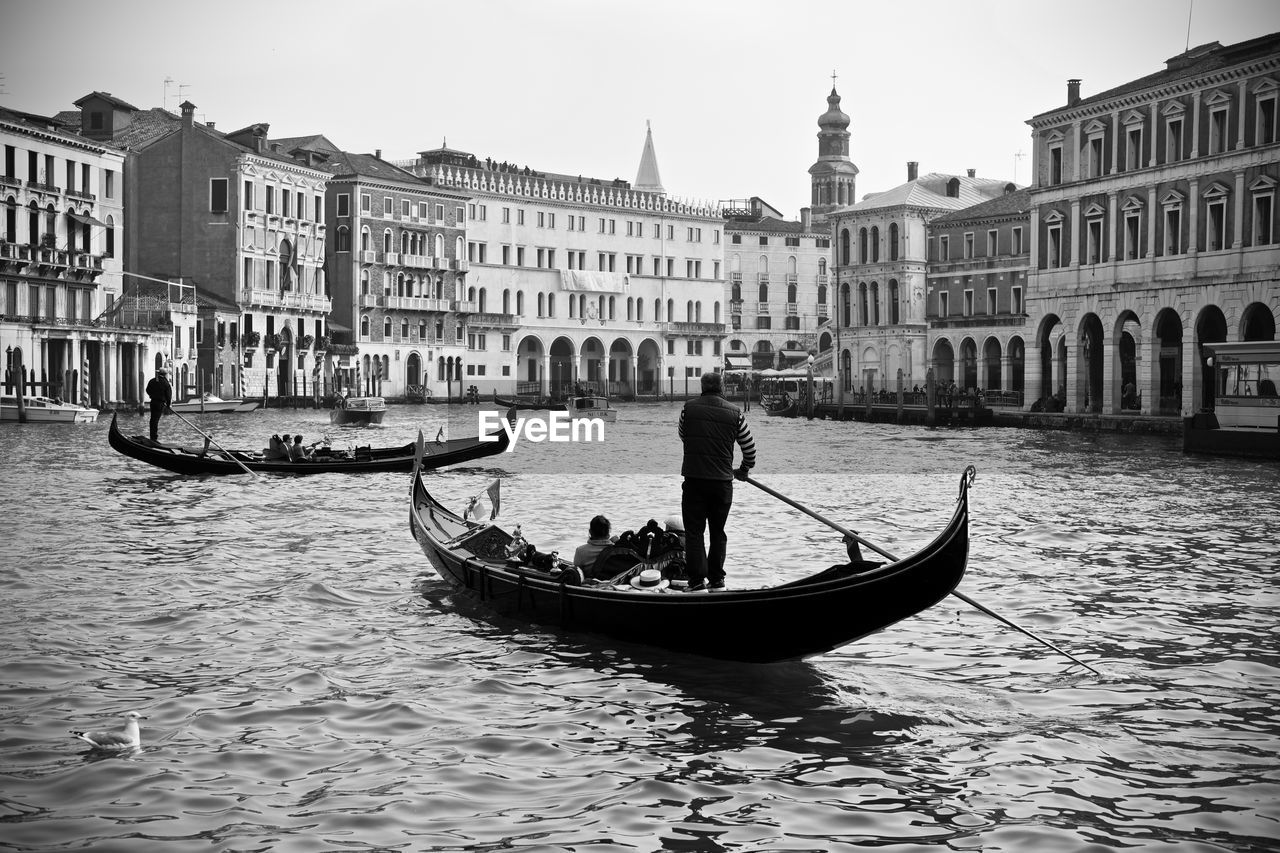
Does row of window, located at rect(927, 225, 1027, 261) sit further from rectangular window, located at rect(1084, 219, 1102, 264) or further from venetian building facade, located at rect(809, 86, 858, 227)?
venetian building facade, located at rect(809, 86, 858, 227)

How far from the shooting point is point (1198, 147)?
32375 mm

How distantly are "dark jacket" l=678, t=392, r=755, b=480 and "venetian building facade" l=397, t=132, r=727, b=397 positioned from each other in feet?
182

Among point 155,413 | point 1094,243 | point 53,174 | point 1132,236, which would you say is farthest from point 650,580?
point 53,174

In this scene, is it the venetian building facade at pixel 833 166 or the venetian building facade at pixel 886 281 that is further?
the venetian building facade at pixel 833 166

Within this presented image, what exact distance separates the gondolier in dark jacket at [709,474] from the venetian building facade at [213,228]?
41.9 m

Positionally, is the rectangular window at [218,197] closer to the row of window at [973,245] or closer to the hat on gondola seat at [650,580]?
the row of window at [973,245]

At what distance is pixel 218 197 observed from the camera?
5038cm

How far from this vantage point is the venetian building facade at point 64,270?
3912 centimetres

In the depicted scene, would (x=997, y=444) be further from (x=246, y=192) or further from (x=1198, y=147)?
(x=246, y=192)

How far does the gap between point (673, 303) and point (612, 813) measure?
68.7m

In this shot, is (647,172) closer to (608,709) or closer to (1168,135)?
(1168,135)

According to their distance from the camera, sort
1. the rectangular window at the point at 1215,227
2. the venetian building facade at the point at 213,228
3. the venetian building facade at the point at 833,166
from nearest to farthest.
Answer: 1. the rectangular window at the point at 1215,227
2. the venetian building facade at the point at 213,228
3. the venetian building facade at the point at 833,166

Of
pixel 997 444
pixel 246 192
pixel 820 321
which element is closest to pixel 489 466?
pixel 997 444

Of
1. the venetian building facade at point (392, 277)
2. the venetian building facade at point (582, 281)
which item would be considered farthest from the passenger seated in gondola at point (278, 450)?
the venetian building facade at point (582, 281)
